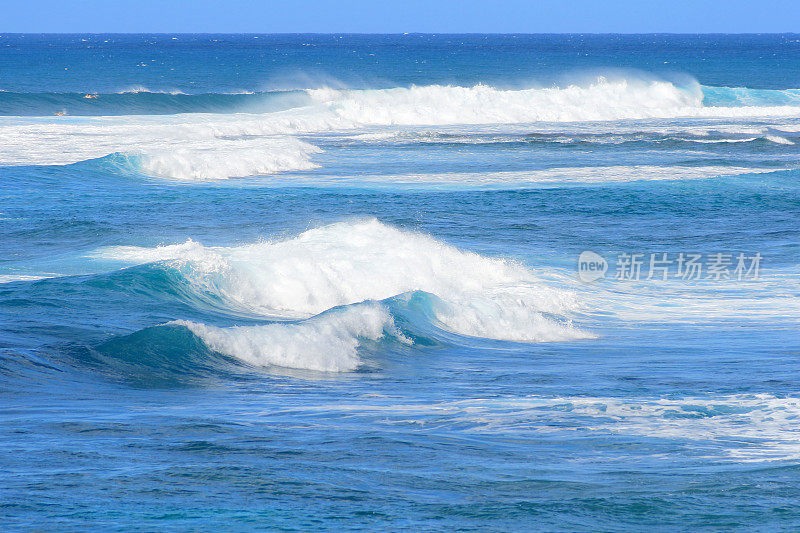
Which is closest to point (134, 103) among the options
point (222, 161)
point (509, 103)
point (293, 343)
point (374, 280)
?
point (509, 103)

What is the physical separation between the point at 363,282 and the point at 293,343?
3593 millimetres

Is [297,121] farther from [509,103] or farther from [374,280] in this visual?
[374,280]

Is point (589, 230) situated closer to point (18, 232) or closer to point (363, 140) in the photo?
point (18, 232)

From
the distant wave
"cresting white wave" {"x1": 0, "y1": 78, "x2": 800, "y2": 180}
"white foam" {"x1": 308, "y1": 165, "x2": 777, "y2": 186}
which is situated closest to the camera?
"white foam" {"x1": 308, "y1": 165, "x2": 777, "y2": 186}

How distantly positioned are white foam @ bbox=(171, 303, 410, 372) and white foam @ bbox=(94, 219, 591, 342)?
170 cm

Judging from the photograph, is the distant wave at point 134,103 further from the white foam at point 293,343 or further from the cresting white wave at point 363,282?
the white foam at point 293,343

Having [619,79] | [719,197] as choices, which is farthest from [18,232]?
[619,79]

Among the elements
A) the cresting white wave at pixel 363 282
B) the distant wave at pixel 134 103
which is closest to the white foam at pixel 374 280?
the cresting white wave at pixel 363 282

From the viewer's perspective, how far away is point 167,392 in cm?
734

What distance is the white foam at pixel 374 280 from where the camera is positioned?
10.9 m

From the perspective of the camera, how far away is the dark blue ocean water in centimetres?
506

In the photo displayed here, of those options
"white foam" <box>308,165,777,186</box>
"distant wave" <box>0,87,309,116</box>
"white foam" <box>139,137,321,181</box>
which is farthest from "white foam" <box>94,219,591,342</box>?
"distant wave" <box>0,87,309,116</box>

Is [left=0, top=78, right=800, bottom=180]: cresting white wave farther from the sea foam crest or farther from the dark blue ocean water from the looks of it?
the dark blue ocean water

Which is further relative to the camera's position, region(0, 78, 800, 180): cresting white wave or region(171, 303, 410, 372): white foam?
region(0, 78, 800, 180): cresting white wave
